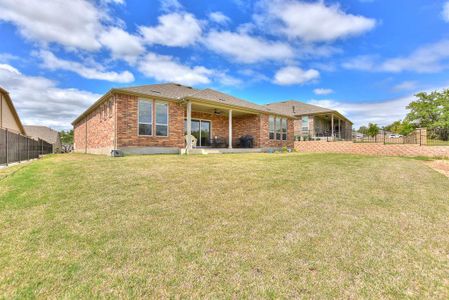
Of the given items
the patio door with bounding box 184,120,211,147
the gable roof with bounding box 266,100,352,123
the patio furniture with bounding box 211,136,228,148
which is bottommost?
the patio furniture with bounding box 211,136,228,148

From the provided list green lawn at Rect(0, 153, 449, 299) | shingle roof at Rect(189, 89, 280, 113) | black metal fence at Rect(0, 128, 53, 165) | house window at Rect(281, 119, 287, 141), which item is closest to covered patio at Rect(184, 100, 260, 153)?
shingle roof at Rect(189, 89, 280, 113)

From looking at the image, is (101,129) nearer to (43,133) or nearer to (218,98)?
(218,98)

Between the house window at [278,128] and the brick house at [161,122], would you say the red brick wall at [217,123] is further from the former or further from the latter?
the house window at [278,128]

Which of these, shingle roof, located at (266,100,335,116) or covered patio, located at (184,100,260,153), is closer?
covered patio, located at (184,100,260,153)

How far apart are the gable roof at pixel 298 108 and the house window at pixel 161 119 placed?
16.2 metres

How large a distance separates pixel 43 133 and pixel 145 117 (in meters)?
43.1

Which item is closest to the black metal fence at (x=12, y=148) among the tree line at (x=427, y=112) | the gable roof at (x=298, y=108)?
the gable roof at (x=298, y=108)

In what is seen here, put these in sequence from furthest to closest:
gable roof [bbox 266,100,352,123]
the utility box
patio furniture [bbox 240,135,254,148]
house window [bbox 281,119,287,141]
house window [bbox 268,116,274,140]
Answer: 1. gable roof [bbox 266,100,352,123]
2. house window [bbox 281,119,287,141]
3. house window [bbox 268,116,274,140]
4. patio furniture [bbox 240,135,254,148]
5. the utility box

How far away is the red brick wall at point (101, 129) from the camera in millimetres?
12602

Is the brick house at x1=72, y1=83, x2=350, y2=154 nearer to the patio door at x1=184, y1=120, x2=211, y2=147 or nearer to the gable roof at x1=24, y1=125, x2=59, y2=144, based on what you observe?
the patio door at x1=184, y1=120, x2=211, y2=147

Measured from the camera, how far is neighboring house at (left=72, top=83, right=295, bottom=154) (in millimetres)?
12086

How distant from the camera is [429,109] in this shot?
3584 centimetres

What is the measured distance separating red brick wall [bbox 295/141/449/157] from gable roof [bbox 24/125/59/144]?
1796 inches

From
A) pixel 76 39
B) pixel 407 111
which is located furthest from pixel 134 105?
pixel 407 111
